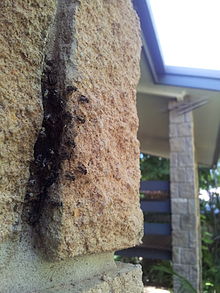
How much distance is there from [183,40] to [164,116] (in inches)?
75.5

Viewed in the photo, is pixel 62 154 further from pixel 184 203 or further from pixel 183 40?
pixel 184 203

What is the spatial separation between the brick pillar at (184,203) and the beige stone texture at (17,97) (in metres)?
3.15

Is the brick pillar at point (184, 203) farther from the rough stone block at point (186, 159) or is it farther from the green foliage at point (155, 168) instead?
the green foliage at point (155, 168)

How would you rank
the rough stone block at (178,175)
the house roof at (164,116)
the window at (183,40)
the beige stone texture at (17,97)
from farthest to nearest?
the house roof at (164,116)
the rough stone block at (178,175)
the window at (183,40)
the beige stone texture at (17,97)

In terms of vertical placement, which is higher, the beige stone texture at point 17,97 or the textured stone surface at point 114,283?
the beige stone texture at point 17,97

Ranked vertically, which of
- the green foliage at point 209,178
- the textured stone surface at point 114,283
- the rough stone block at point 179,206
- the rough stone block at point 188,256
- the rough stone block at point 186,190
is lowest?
the rough stone block at point 188,256

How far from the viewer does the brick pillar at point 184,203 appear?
3229mm

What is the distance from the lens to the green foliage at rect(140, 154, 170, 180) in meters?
6.99

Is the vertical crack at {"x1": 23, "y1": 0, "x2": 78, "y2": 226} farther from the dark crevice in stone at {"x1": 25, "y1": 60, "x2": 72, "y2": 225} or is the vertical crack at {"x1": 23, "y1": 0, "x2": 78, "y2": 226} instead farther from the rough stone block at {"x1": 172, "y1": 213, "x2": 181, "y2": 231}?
the rough stone block at {"x1": 172, "y1": 213, "x2": 181, "y2": 231}

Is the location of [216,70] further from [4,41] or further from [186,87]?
[4,41]

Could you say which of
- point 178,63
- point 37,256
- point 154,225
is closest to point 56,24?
point 37,256

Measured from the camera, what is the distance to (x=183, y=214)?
3.35 m

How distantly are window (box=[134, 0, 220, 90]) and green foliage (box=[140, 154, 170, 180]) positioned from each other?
3.75 meters

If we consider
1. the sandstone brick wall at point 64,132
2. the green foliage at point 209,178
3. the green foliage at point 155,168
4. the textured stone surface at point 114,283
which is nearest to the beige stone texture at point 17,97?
the sandstone brick wall at point 64,132
